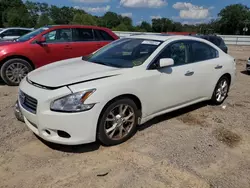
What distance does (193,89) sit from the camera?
4680mm

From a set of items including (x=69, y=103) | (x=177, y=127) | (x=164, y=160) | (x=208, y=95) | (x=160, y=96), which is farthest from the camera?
(x=208, y=95)

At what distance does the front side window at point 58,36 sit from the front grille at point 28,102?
13.0ft

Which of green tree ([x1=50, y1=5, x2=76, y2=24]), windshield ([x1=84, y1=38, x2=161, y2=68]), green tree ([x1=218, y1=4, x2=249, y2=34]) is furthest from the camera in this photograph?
green tree ([x1=218, y1=4, x2=249, y2=34])

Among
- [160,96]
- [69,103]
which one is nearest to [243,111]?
[160,96]

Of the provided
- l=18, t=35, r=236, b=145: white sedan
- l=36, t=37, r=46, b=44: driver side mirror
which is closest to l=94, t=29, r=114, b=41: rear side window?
l=36, t=37, r=46, b=44: driver side mirror

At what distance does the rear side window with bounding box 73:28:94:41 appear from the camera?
7645 mm

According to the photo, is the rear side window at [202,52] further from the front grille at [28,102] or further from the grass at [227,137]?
the front grille at [28,102]

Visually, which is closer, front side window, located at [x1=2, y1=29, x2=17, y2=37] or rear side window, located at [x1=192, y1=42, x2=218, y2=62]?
rear side window, located at [x1=192, y1=42, x2=218, y2=62]

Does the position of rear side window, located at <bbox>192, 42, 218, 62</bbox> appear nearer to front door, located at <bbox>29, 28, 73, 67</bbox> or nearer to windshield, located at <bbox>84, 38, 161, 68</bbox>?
windshield, located at <bbox>84, 38, 161, 68</bbox>

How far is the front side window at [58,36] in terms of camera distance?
23.5 ft

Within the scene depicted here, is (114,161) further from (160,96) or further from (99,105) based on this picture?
(160,96)

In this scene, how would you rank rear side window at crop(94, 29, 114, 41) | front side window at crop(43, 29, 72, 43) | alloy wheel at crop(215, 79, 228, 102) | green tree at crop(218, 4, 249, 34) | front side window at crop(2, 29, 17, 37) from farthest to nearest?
green tree at crop(218, 4, 249, 34) < front side window at crop(2, 29, 17, 37) < rear side window at crop(94, 29, 114, 41) < front side window at crop(43, 29, 72, 43) < alloy wheel at crop(215, 79, 228, 102)

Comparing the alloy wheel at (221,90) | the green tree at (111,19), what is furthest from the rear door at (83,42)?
the green tree at (111,19)

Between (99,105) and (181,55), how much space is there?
1957 mm
